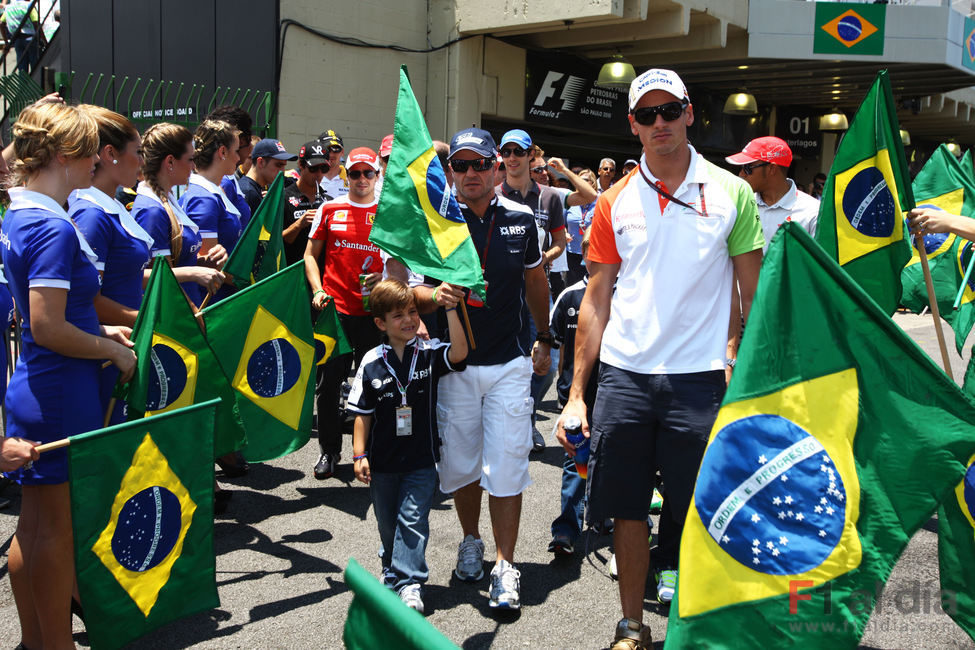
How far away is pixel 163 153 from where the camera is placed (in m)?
4.31

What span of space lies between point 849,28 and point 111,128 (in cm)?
1464

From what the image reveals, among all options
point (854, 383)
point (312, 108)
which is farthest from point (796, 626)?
point (312, 108)

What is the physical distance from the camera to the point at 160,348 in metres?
3.69

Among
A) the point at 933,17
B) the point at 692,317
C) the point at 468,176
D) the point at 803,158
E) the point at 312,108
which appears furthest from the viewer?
the point at 803,158

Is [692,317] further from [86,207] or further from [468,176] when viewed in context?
[86,207]

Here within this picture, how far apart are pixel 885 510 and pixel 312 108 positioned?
10.5 m

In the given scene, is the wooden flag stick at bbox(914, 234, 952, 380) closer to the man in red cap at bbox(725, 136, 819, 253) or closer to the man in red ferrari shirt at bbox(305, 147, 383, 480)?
the man in red cap at bbox(725, 136, 819, 253)

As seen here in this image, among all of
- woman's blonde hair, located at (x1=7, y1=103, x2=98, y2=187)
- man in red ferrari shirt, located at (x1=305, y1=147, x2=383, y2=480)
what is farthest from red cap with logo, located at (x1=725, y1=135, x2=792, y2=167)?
woman's blonde hair, located at (x1=7, y1=103, x2=98, y2=187)

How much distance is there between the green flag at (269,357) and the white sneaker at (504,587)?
135cm

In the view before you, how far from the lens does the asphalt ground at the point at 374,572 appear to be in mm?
3549

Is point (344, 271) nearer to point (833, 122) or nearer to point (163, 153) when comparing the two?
point (163, 153)

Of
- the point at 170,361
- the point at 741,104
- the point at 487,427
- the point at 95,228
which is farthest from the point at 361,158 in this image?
the point at 741,104

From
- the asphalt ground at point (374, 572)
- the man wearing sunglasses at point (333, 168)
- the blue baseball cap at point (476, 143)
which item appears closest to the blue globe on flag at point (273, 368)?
the asphalt ground at point (374, 572)

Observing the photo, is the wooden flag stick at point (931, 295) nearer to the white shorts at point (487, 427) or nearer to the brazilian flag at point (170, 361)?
the white shorts at point (487, 427)
